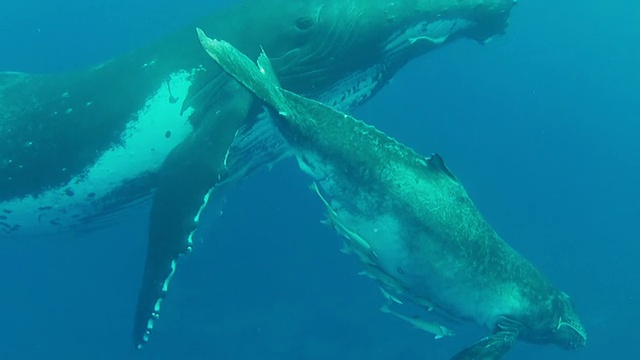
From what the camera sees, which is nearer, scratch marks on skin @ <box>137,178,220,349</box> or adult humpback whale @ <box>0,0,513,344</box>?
scratch marks on skin @ <box>137,178,220,349</box>

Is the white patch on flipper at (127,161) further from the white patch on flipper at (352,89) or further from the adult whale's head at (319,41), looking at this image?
the white patch on flipper at (352,89)

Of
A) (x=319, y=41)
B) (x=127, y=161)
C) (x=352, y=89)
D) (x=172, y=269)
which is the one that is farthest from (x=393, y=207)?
(x=127, y=161)

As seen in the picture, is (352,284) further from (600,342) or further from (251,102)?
(251,102)

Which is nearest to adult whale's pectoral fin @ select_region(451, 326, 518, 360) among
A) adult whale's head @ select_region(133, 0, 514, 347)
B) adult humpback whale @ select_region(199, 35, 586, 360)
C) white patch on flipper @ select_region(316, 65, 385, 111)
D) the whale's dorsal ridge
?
adult humpback whale @ select_region(199, 35, 586, 360)

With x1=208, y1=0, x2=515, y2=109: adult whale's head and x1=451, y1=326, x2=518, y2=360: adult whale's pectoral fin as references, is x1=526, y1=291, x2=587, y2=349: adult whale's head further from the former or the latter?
x1=208, y1=0, x2=515, y2=109: adult whale's head

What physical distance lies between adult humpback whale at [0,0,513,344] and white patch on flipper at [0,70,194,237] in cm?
2

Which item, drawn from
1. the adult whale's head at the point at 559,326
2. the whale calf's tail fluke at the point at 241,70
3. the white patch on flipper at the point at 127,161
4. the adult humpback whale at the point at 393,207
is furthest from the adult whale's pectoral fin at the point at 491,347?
the white patch on flipper at the point at 127,161

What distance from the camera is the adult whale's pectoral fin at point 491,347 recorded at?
20.1ft

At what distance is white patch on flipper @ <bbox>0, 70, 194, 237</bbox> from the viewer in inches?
356

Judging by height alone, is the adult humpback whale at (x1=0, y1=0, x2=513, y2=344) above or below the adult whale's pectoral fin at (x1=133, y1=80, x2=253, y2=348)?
above

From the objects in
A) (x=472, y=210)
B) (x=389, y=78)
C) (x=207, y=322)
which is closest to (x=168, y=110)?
(x=389, y=78)

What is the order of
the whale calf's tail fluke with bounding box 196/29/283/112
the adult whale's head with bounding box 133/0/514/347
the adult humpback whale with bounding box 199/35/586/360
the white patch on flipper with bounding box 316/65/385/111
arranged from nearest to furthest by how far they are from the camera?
the whale calf's tail fluke with bounding box 196/29/283/112
the adult humpback whale with bounding box 199/35/586/360
the adult whale's head with bounding box 133/0/514/347
the white patch on flipper with bounding box 316/65/385/111

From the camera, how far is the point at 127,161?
9.34 metres

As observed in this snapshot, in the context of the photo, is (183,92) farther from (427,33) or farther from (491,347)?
(491,347)
